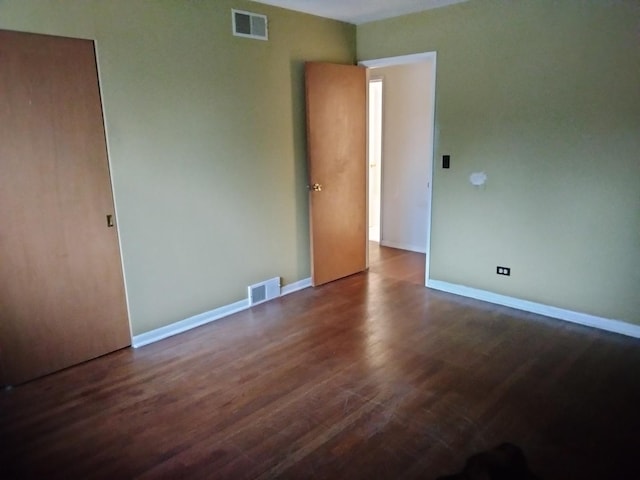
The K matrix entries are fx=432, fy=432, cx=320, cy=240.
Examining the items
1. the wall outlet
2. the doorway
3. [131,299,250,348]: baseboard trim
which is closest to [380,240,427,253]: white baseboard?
the doorway

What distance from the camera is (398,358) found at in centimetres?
298

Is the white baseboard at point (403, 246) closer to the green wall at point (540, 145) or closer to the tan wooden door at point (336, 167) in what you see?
the tan wooden door at point (336, 167)

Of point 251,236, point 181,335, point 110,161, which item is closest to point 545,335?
point 251,236

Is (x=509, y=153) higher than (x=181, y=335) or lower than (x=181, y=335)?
higher

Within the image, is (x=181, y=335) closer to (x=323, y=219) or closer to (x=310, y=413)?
(x=310, y=413)

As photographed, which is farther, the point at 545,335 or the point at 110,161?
the point at 545,335

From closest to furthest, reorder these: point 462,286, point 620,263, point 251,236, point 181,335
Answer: point 620,263
point 181,335
point 251,236
point 462,286

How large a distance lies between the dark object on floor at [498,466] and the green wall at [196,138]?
2377mm

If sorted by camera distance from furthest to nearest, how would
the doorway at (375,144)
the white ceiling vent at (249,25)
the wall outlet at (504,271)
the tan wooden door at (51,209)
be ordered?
the doorway at (375,144)
the wall outlet at (504,271)
the white ceiling vent at (249,25)
the tan wooden door at (51,209)

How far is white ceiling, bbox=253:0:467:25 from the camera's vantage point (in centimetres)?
365

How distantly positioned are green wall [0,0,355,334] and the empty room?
0.02 metres

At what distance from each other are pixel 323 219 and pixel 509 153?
1.80 m

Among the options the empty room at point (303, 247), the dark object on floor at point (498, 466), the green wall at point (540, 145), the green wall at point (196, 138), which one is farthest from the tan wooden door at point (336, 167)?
the dark object on floor at point (498, 466)

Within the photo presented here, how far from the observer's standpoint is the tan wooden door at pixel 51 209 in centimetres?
256
